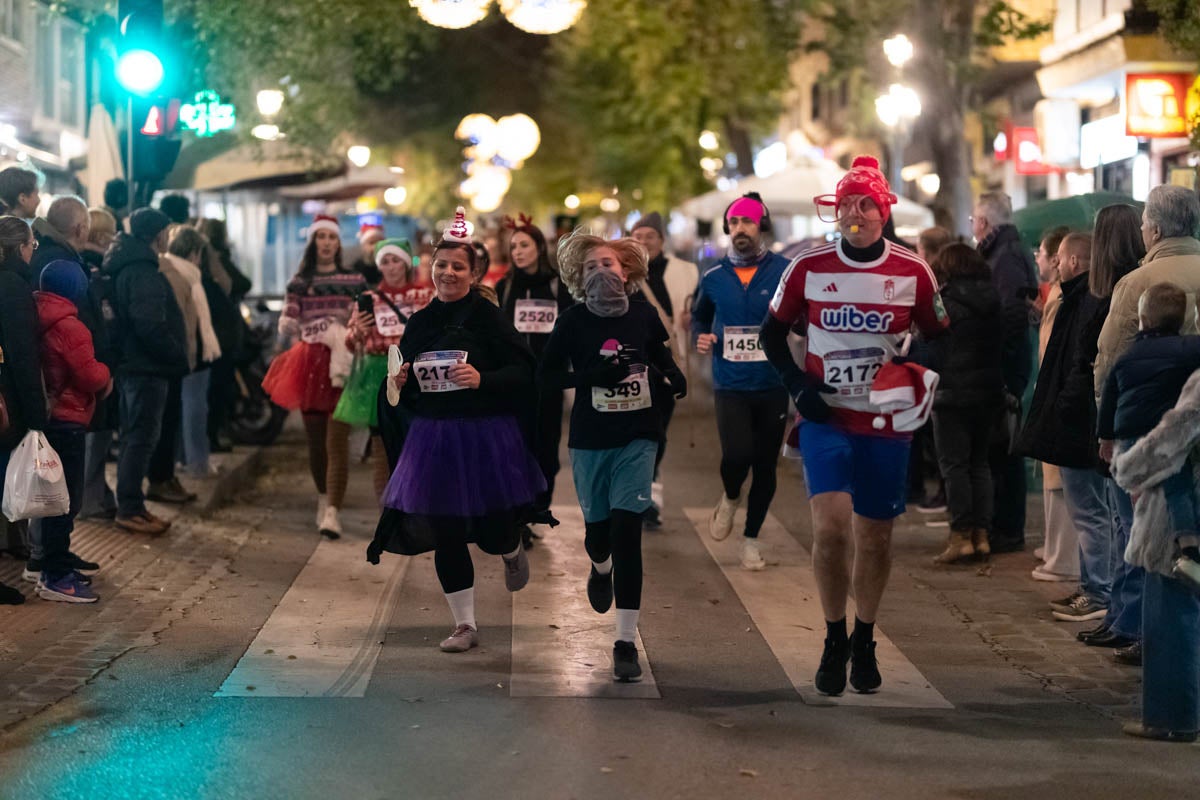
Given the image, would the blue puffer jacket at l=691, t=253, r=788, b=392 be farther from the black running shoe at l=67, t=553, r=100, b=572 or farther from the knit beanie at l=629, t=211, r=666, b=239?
the black running shoe at l=67, t=553, r=100, b=572

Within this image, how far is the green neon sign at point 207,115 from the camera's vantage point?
19266mm

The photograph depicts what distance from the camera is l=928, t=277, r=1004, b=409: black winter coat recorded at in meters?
11.1

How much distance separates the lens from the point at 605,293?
8102 millimetres

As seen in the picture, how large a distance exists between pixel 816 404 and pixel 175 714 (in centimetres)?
284

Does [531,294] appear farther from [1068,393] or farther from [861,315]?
[861,315]

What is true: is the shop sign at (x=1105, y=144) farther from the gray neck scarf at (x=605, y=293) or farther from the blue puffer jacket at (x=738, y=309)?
the gray neck scarf at (x=605, y=293)

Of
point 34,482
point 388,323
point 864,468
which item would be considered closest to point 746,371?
point 388,323

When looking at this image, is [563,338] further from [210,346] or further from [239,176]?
[239,176]

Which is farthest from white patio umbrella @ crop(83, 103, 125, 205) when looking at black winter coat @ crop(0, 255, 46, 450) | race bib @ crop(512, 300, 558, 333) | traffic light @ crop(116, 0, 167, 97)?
black winter coat @ crop(0, 255, 46, 450)

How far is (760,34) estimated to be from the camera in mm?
35062

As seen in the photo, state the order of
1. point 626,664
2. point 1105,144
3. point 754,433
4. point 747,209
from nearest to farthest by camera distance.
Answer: point 626,664 < point 747,209 < point 754,433 < point 1105,144

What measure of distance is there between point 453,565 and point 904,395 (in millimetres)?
2336

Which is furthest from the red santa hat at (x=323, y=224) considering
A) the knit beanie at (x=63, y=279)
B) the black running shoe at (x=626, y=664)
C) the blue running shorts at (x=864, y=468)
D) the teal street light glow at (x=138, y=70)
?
the blue running shorts at (x=864, y=468)

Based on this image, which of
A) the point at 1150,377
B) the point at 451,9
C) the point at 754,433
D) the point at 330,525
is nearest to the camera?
the point at 1150,377
